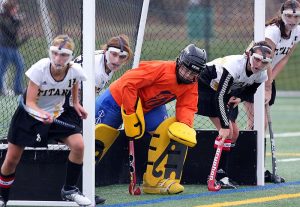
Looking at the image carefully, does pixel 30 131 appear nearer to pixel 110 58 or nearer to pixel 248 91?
pixel 110 58

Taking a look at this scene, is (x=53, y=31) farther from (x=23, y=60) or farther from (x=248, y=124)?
(x=248, y=124)

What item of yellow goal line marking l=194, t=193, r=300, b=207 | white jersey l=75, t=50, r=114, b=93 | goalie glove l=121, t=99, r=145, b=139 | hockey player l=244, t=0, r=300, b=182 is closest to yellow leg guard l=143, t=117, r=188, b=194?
goalie glove l=121, t=99, r=145, b=139

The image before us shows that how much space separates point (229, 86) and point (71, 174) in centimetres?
186

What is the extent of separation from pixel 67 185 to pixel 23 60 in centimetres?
358

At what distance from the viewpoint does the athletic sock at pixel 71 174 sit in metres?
7.49

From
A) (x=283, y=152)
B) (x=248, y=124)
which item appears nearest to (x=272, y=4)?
(x=283, y=152)

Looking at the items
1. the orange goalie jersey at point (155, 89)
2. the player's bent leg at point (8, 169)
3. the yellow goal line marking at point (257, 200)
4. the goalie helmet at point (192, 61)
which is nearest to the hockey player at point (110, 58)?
the orange goalie jersey at point (155, 89)

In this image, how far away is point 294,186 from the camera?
29.2 feet

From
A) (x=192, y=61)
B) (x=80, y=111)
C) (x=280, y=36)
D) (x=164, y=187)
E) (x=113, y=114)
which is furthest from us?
(x=280, y=36)

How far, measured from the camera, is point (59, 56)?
735 centimetres

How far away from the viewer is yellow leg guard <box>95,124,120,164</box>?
849cm

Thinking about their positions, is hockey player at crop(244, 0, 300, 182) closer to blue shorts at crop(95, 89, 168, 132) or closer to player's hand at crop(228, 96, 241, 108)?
player's hand at crop(228, 96, 241, 108)

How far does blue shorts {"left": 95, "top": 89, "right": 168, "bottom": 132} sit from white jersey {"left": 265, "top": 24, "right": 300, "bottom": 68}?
1.35 m

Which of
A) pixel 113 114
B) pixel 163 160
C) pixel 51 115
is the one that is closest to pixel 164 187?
pixel 163 160
